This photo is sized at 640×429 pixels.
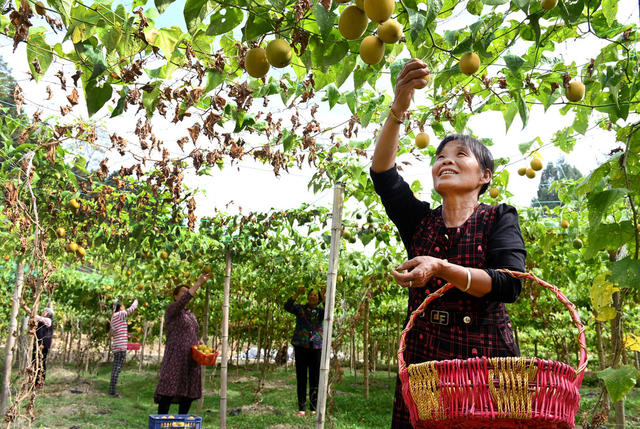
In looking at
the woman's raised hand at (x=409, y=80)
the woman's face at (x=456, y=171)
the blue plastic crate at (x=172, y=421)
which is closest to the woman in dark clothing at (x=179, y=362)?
the blue plastic crate at (x=172, y=421)

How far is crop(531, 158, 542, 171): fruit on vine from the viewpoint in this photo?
3.49 m

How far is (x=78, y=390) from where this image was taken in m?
8.57

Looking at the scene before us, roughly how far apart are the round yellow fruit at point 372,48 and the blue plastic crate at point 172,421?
3.42m

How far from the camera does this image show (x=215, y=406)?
741 centimetres

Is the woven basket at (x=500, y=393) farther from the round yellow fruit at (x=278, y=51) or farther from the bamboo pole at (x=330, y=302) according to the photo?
the bamboo pole at (x=330, y=302)

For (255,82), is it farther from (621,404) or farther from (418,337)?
(621,404)

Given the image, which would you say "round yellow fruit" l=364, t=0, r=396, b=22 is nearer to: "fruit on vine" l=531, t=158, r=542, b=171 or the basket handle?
the basket handle

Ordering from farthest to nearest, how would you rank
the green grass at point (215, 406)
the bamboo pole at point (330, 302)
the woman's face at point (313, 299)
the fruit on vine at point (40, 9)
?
the woman's face at point (313, 299) → the green grass at point (215, 406) → the bamboo pole at point (330, 302) → the fruit on vine at point (40, 9)

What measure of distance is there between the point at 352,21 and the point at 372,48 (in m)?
0.10

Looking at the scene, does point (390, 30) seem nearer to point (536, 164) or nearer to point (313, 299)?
point (536, 164)

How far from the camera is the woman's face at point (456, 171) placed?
59.7 inches

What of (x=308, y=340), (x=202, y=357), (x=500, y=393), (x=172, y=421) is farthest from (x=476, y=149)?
(x=308, y=340)

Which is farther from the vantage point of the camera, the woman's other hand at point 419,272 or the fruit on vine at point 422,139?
the fruit on vine at point 422,139

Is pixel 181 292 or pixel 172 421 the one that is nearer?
pixel 172 421
